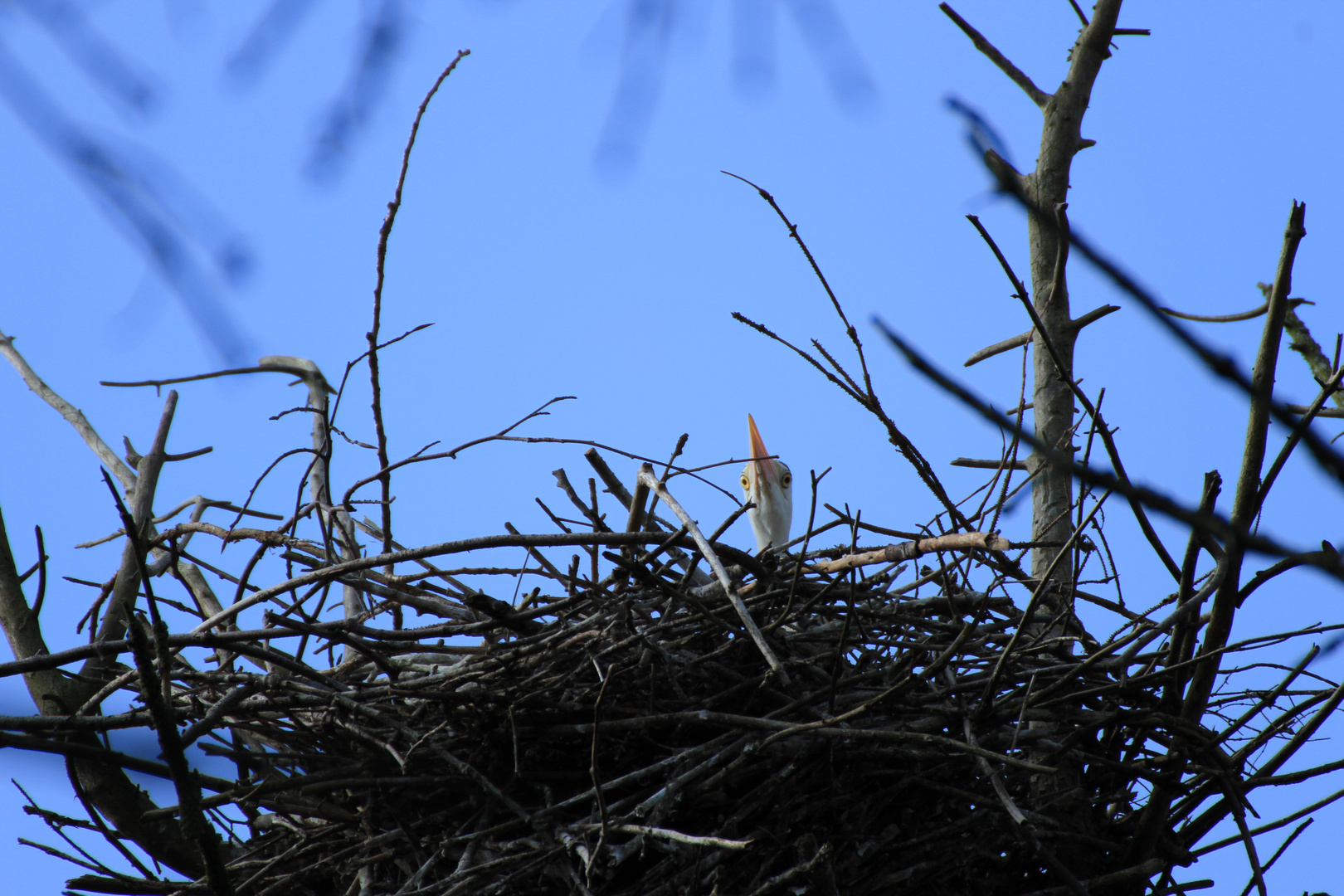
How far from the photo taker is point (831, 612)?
2.30 m

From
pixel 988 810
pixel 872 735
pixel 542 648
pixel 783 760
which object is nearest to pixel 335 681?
pixel 542 648

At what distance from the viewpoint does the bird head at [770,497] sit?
4.39 m

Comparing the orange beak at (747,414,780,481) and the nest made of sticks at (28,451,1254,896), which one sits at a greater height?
the orange beak at (747,414,780,481)

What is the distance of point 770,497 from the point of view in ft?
14.4

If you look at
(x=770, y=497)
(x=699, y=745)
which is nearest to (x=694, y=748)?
(x=699, y=745)

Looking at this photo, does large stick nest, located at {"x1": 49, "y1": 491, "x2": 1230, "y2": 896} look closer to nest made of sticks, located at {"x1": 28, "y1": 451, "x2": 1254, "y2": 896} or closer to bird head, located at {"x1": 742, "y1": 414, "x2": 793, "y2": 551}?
nest made of sticks, located at {"x1": 28, "y1": 451, "x2": 1254, "y2": 896}

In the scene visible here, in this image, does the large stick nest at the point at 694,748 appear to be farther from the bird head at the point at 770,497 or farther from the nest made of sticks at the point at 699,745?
the bird head at the point at 770,497

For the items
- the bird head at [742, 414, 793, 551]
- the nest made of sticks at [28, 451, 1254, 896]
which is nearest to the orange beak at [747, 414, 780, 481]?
the bird head at [742, 414, 793, 551]

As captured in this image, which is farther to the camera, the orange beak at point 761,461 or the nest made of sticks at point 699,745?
the orange beak at point 761,461

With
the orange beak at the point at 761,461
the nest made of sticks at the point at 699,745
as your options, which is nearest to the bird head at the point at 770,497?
the orange beak at the point at 761,461

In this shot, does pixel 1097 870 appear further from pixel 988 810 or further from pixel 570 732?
pixel 570 732

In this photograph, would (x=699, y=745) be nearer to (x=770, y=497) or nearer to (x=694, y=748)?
(x=694, y=748)

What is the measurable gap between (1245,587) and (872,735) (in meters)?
0.68

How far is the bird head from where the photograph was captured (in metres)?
4.39
